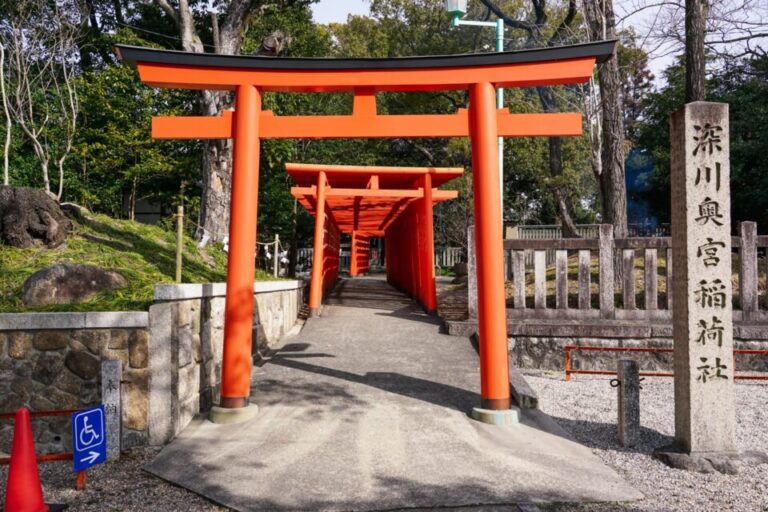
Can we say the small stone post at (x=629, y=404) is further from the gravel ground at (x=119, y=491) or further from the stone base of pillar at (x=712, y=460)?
the gravel ground at (x=119, y=491)

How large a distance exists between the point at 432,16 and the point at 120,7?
14.0 m

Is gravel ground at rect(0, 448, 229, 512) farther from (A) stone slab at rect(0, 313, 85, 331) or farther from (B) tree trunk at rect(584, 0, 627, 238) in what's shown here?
(B) tree trunk at rect(584, 0, 627, 238)

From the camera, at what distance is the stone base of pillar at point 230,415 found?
5262mm

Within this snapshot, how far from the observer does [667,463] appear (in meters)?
4.54

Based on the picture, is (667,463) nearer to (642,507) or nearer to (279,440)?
(642,507)

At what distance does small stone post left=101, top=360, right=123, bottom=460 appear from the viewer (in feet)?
15.1

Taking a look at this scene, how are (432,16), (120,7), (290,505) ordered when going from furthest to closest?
1. (432,16)
2. (120,7)
3. (290,505)

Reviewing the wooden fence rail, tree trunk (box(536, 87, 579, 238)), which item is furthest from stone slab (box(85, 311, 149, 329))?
tree trunk (box(536, 87, 579, 238))

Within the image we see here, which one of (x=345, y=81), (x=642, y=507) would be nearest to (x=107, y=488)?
(x=642, y=507)

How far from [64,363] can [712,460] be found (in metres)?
5.69

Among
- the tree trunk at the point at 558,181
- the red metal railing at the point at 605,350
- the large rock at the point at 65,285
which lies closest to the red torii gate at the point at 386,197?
the tree trunk at the point at 558,181

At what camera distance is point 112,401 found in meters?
4.64

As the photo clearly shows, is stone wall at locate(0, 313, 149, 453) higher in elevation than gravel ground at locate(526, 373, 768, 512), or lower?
higher

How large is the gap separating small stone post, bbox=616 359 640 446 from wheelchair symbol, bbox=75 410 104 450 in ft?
14.7
